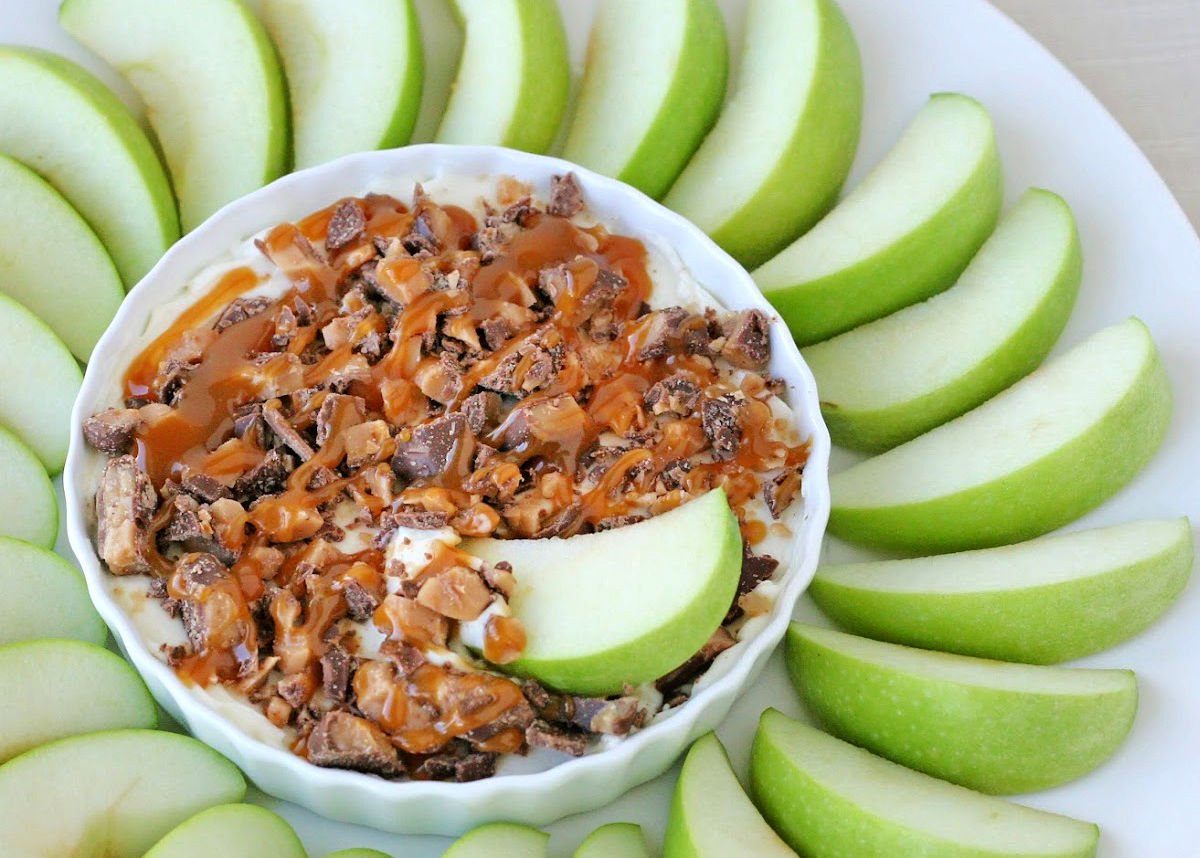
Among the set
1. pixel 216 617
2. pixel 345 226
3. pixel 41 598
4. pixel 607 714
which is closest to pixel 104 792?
pixel 216 617

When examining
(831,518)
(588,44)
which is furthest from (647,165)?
(831,518)

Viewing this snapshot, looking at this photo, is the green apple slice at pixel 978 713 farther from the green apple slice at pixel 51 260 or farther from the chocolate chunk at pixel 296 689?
the green apple slice at pixel 51 260

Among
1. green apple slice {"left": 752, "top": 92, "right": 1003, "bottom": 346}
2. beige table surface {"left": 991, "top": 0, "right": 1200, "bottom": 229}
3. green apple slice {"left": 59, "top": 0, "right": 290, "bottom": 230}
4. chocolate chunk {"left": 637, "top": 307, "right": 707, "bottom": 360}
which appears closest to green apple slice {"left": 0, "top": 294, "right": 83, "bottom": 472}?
green apple slice {"left": 59, "top": 0, "right": 290, "bottom": 230}

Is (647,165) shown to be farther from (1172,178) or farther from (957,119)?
(1172,178)

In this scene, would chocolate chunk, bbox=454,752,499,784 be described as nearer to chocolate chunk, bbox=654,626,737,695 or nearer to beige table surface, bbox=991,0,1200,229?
chocolate chunk, bbox=654,626,737,695

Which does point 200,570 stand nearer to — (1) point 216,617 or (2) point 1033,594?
(1) point 216,617

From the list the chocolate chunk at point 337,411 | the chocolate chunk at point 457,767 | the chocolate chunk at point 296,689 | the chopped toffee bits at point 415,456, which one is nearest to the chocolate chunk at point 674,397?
the chopped toffee bits at point 415,456
